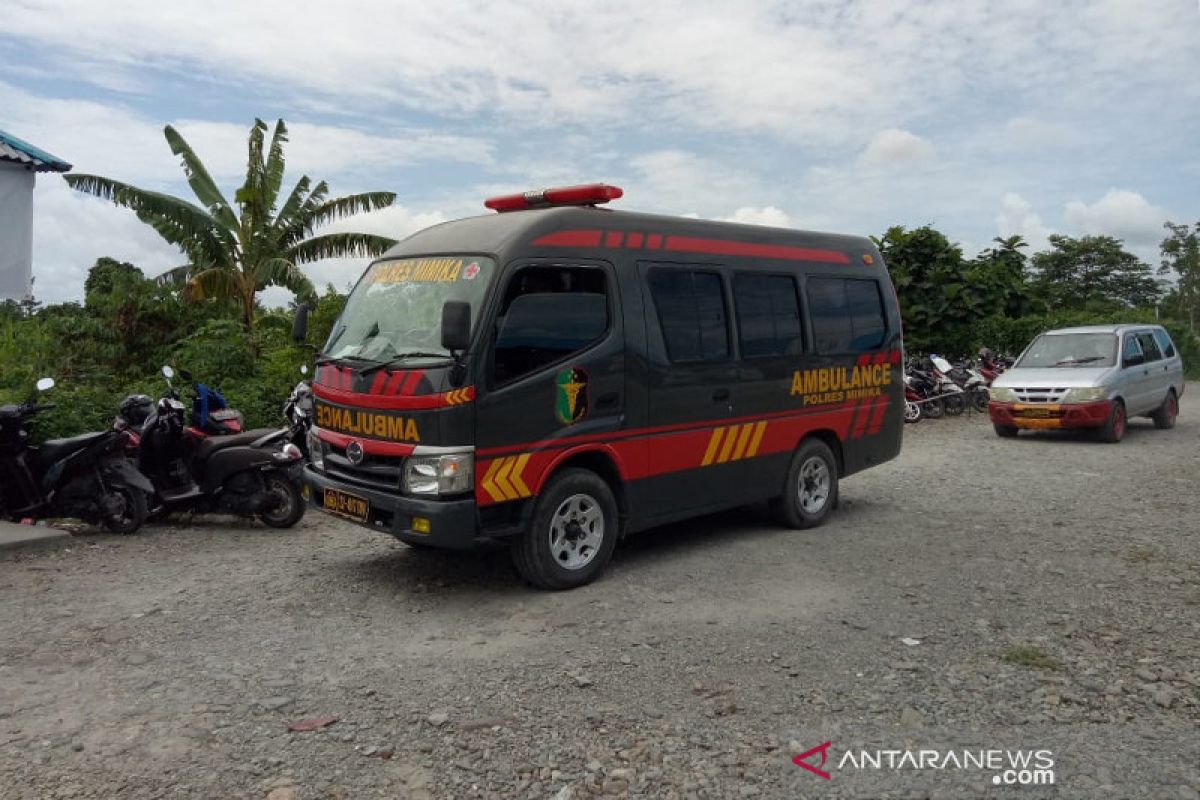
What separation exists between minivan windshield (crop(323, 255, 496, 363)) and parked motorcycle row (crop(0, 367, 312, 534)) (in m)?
1.92

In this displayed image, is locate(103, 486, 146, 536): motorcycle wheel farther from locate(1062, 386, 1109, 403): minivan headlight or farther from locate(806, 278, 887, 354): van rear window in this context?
locate(1062, 386, 1109, 403): minivan headlight

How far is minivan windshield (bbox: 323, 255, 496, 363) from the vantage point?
5441 mm

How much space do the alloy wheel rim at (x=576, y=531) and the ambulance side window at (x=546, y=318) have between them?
0.95 metres

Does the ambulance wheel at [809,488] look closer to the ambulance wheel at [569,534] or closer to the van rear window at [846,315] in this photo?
the van rear window at [846,315]

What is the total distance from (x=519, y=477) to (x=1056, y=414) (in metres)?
10.4

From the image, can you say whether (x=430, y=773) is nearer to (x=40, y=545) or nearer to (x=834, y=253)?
(x=40, y=545)

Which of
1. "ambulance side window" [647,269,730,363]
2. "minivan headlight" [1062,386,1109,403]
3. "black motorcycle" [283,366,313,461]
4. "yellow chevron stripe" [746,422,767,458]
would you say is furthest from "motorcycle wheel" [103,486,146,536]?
"minivan headlight" [1062,386,1109,403]

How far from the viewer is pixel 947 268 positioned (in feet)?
65.8

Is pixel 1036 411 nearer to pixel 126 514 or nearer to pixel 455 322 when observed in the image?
pixel 455 322

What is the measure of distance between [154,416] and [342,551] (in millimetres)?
2162

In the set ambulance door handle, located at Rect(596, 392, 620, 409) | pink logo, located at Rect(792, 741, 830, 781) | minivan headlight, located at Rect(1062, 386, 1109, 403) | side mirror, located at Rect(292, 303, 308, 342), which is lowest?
pink logo, located at Rect(792, 741, 830, 781)

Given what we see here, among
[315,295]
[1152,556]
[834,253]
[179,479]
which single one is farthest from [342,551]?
[315,295]

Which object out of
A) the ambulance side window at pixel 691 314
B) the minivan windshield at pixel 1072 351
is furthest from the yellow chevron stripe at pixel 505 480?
the minivan windshield at pixel 1072 351

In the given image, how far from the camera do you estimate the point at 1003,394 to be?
44.0 feet
